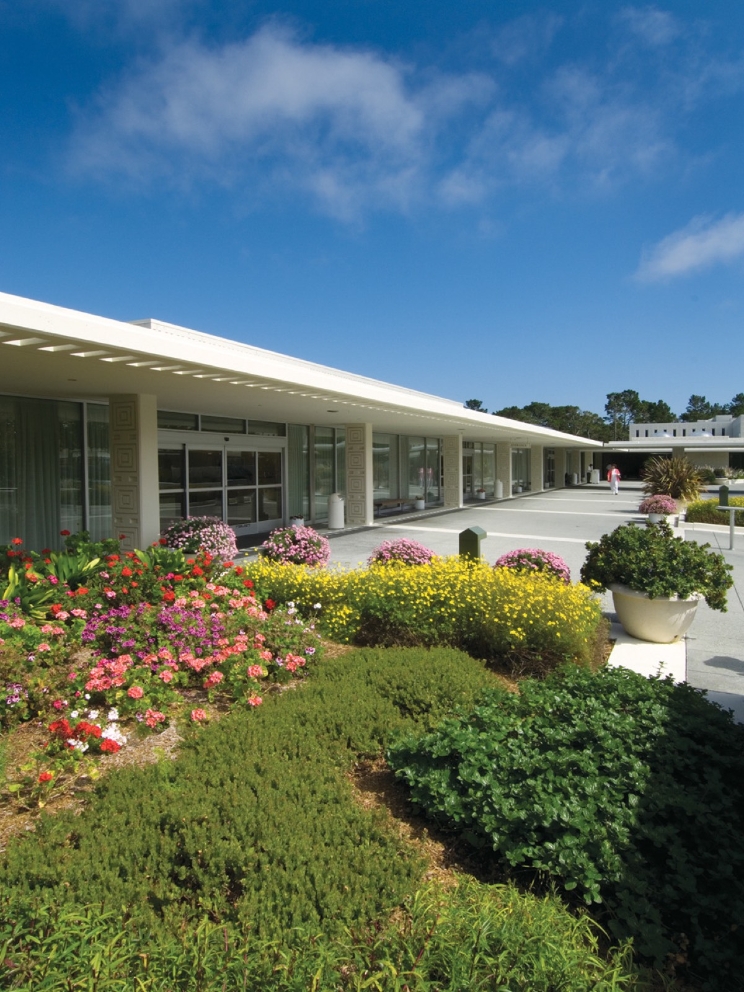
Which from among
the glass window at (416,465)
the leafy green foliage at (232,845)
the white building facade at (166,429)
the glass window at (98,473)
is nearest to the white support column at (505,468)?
the glass window at (416,465)

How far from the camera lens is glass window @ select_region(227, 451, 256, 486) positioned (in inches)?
586

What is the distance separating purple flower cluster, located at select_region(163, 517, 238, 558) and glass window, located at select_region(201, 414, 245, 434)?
12.4 feet

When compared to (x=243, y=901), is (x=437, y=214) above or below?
above

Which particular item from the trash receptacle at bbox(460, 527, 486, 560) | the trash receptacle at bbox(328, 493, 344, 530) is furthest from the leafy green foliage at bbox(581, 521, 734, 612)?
the trash receptacle at bbox(328, 493, 344, 530)

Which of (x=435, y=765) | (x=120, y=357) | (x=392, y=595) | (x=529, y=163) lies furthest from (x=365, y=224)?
(x=435, y=765)

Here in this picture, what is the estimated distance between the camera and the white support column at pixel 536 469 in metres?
36.5

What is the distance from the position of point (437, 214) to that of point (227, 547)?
1165cm

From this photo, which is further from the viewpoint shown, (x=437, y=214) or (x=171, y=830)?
(x=437, y=214)

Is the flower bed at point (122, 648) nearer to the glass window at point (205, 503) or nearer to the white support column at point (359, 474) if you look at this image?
the glass window at point (205, 503)

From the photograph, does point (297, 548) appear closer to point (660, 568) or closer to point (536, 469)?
point (660, 568)

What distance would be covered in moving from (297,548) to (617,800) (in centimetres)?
665

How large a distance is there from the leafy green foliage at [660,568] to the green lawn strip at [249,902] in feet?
14.6

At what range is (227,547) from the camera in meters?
10.5

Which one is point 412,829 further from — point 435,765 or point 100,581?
point 100,581
